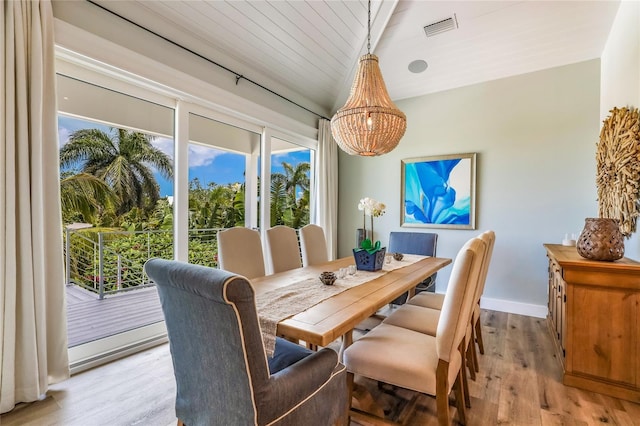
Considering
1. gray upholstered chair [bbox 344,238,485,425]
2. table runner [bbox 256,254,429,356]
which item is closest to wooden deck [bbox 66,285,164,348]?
table runner [bbox 256,254,429,356]

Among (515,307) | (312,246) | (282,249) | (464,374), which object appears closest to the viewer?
(464,374)

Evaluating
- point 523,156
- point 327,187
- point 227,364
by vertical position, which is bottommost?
point 227,364

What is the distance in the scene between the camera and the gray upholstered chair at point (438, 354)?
140 centimetres

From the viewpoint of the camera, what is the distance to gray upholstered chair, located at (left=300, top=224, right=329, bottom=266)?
2.95 meters

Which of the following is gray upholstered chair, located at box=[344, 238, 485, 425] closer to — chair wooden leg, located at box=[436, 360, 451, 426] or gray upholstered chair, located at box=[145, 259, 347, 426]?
chair wooden leg, located at box=[436, 360, 451, 426]

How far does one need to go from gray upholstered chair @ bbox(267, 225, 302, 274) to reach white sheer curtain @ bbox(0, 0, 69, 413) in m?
1.44

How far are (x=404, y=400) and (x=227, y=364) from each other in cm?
142

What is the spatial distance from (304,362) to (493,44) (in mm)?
3823

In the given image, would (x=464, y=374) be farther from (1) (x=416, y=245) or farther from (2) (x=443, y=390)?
(1) (x=416, y=245)

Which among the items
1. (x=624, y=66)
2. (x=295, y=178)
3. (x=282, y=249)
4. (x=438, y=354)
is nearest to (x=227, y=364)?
(x=438, y=354)

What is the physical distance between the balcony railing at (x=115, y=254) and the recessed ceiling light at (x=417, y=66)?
3145 mm

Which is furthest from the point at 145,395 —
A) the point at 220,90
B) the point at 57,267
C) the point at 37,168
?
the point at 220,90

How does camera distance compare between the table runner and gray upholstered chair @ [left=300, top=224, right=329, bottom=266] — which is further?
gray upholstered chair @ [left=300, top=224, right=329, bottom=266]

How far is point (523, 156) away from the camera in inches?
146
